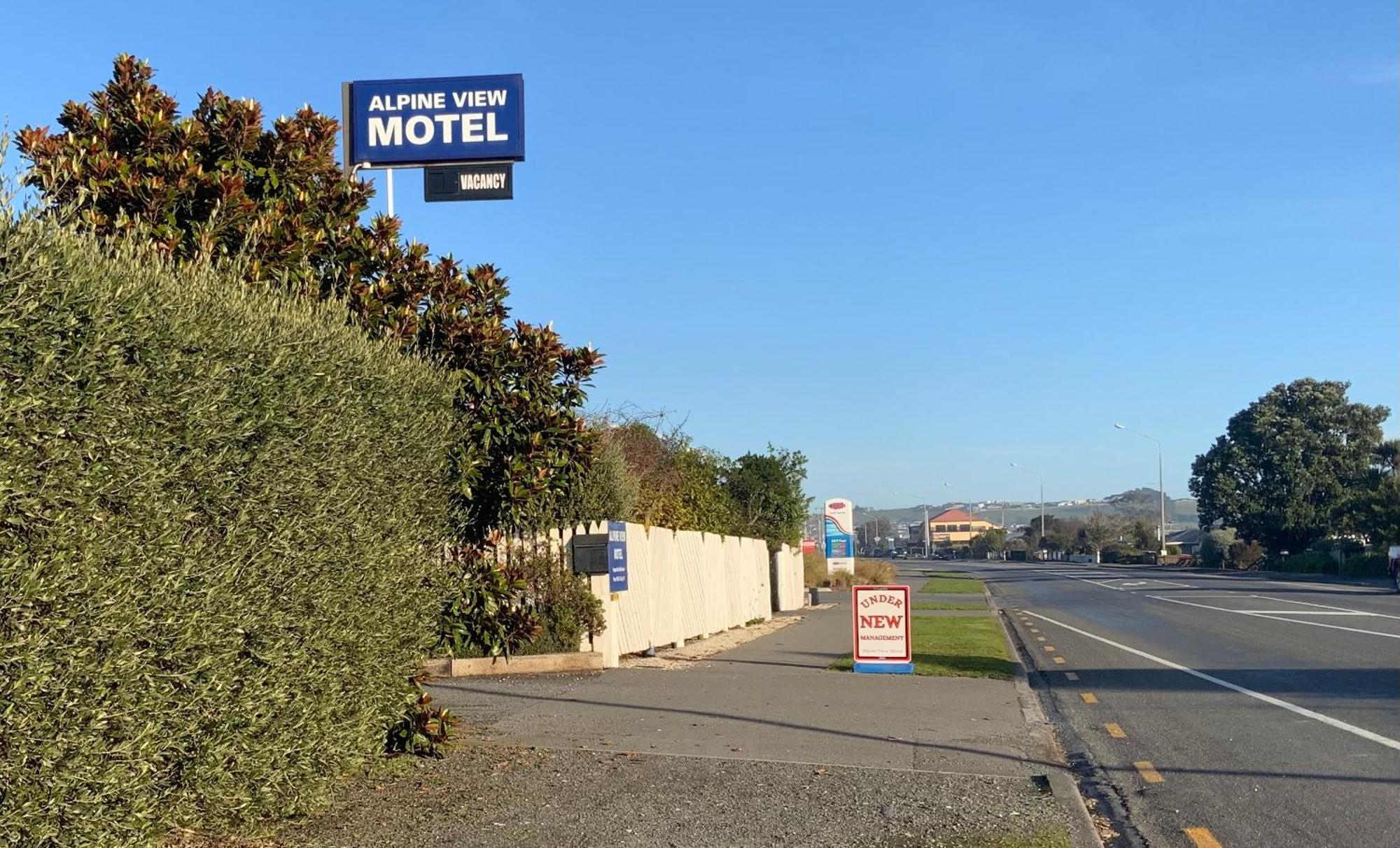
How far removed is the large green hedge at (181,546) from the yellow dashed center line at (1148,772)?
5.27m

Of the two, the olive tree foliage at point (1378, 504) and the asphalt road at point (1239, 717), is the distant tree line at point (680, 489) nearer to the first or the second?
the asphalt road at point (1239, 717)

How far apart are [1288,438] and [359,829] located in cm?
8708

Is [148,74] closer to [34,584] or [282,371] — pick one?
[282,371]

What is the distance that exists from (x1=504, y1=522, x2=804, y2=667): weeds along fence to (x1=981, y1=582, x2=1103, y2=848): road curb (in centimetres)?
493

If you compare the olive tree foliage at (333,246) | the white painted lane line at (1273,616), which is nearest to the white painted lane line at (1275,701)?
the white painted lane line at (1273,616)

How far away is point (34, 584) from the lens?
427 centimetres

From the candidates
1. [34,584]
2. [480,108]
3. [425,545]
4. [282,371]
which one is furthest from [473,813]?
[480,108]

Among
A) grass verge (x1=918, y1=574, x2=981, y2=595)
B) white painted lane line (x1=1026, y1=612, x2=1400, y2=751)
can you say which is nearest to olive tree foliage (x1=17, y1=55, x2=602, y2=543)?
white painted lane line (x1=1026, y1=612, x2=1400, y2=751)

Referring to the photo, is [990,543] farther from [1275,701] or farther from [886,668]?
[1275,701]

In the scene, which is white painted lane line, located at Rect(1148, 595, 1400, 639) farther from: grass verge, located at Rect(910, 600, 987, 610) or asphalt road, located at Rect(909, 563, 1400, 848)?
grass verge, located at Rect(910, 600, 987, 610)

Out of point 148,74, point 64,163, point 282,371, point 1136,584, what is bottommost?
point 1136,584

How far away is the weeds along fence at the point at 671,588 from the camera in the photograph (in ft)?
50.4

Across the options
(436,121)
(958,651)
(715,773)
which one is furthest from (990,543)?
(715,773)

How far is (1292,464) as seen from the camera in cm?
8212
